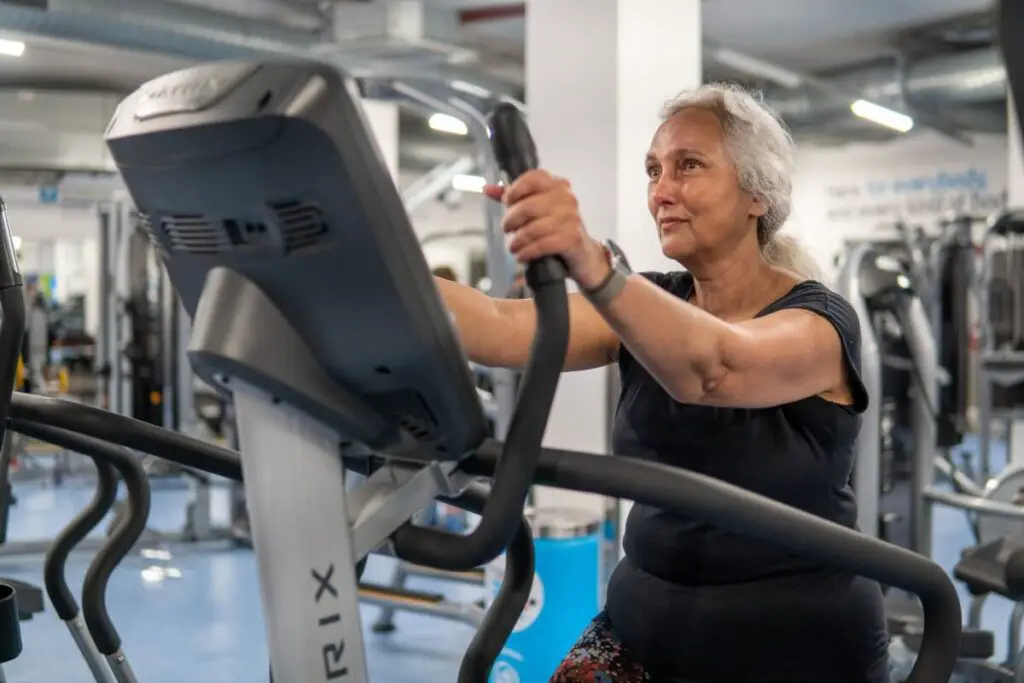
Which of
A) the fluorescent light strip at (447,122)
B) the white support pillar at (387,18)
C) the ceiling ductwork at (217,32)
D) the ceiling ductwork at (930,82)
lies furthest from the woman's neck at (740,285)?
the ceiling ductwork at (930,82)

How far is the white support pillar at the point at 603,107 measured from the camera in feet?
12.6

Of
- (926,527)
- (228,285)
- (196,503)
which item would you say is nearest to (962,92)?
(926,527)

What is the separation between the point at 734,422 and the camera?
1.42 m

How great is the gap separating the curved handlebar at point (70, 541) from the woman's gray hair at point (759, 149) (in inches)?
46.0

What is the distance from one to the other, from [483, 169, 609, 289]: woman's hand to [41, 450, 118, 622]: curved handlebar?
1.14 m

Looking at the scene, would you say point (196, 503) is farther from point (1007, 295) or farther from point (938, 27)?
point (938, 27)

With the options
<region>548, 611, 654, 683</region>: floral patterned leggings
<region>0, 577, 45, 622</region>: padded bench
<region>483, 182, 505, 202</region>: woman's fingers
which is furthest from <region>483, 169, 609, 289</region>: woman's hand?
<region>0, 577, 45, 622</region>: padded bench

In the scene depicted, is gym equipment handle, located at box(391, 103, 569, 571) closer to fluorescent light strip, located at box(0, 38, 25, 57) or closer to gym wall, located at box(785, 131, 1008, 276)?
fluorescent light strip, located at box(0, 38, 25, 57)

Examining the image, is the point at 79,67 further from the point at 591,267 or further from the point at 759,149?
the point at 591,267

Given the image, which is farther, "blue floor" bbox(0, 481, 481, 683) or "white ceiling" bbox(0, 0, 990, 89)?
"white ceiling" bbox(0, 0, 990, 89)

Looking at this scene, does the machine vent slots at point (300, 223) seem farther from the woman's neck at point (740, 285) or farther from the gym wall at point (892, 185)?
the gym wall at point (892, 185)

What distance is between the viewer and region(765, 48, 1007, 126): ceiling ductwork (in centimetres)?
812

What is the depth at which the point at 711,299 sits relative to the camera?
1595 millimetres

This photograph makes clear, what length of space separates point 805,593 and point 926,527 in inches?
117
